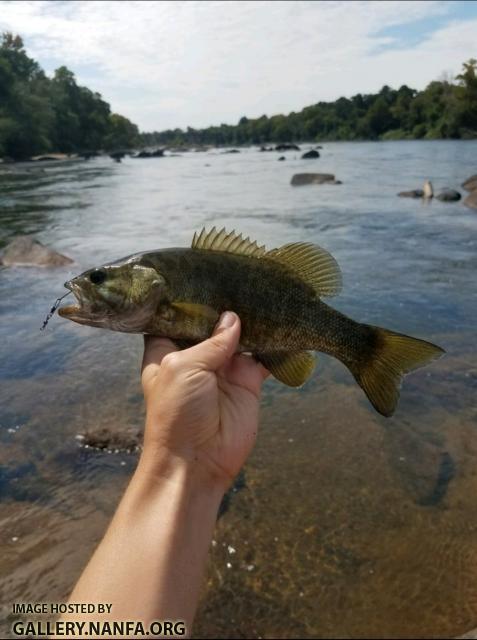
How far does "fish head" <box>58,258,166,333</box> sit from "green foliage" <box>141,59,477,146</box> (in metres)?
104

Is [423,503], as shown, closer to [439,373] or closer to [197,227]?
[439,373]

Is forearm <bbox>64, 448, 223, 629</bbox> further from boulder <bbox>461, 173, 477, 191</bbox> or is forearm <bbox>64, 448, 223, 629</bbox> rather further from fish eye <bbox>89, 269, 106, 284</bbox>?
boulder <bbox>461, 173, 477, 191</bbox>

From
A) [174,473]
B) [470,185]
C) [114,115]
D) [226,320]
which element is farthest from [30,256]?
[114,115]

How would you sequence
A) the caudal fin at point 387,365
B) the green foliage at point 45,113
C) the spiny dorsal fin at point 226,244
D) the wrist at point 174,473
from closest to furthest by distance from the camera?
1. the wrist at point 174,473
2. the caudal fin at point 387,365
3. the spiny dorsal fin at point 226,244
4. the green foliage at point 45,113

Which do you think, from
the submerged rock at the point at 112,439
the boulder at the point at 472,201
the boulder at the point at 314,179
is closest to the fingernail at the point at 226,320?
the submerged rock at the point at 112,439

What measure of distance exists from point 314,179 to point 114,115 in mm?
164555

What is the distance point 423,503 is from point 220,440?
2.70m

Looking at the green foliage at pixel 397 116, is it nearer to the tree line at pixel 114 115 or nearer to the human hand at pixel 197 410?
the tree line at pixel 114 115

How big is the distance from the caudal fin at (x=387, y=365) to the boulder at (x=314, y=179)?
32.5m

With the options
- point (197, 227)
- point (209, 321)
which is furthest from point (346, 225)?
point (209, 321)

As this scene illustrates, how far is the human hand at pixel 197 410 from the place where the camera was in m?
3.14

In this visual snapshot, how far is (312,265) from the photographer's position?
3957 mm

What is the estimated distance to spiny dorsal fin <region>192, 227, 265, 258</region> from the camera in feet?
12.9

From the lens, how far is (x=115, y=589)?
2.39 metres
